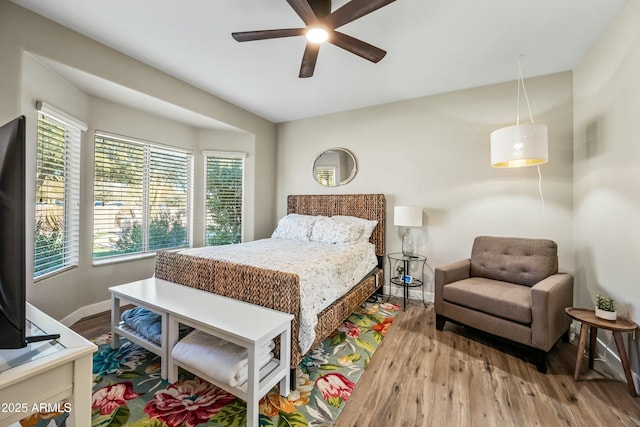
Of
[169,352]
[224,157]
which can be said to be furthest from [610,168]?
[224,157]

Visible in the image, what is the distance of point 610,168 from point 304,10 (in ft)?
8.88

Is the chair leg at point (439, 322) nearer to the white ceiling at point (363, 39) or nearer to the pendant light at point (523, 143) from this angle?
the pendant light at point (523, 143)

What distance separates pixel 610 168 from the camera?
2.09 m

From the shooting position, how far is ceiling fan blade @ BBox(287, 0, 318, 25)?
1536 millimetres

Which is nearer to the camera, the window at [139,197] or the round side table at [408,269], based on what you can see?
the window at [139,197]

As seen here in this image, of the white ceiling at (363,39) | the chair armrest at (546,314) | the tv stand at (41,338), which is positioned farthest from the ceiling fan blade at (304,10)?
the chair armrest at (546,314)

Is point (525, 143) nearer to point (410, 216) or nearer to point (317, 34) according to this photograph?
point (410, 216)

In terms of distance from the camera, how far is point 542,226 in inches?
109

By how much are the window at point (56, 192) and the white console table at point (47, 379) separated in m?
2.01

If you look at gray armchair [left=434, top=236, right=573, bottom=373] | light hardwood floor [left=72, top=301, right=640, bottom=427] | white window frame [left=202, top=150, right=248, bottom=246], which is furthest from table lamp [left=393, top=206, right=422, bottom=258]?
white window frame [left=202, top=150, right=248, bottom=246]

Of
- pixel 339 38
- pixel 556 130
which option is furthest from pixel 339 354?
pixel 556 130

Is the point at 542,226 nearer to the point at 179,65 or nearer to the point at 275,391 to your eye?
the point at 275,391

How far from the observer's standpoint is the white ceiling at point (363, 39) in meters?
1.92

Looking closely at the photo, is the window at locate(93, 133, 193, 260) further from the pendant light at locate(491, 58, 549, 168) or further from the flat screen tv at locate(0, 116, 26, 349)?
the pendant light at locate(491, 58, 549, 168)
